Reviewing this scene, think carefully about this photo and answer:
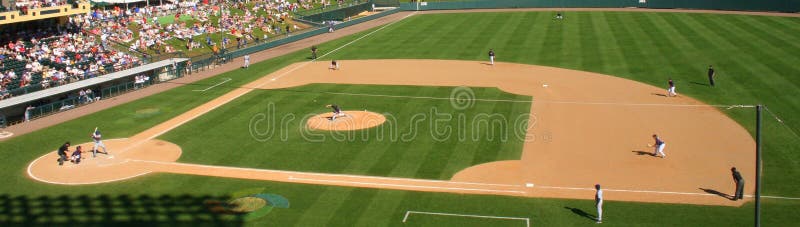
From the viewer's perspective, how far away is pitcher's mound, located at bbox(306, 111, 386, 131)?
39.1 meters

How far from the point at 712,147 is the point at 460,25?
50.8 metres

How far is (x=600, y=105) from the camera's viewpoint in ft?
141

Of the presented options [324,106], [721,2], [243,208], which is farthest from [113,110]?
[721,2]

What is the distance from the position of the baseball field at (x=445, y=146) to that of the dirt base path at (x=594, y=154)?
0.39 feet

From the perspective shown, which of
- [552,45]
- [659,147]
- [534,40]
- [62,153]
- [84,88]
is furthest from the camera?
[534,40]

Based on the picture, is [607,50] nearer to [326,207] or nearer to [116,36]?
[326,207]

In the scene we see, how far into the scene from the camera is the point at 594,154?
3288 cm

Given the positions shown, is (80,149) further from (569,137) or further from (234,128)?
(569,137)

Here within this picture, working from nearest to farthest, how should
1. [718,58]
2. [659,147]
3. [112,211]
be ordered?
[112,211]
[659,147]
[718,58]

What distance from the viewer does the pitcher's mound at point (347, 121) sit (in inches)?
1540

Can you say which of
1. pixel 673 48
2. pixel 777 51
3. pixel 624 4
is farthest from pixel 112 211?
pixel 624 4

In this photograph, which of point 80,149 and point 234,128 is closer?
point 80,149

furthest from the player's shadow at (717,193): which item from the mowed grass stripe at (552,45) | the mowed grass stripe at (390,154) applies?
the mowed grass stripe at (552,45)

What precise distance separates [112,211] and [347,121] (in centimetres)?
1572
